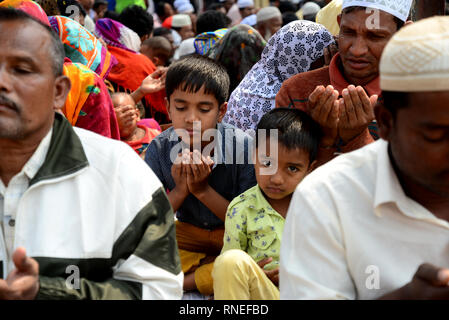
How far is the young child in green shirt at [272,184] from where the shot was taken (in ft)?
10.2

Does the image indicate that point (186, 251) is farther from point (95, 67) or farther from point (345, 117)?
point (95, 67)

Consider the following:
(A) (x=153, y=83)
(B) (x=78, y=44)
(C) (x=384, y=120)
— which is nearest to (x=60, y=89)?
(C) (x=384, y=120)

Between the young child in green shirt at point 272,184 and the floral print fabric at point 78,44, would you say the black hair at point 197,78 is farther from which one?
the floral print fabric at point 78,44

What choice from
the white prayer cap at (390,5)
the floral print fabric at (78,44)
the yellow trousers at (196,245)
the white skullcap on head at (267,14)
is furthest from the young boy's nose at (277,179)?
the white skullcap on head at (267,14)

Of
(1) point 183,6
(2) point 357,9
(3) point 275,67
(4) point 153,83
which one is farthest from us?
(1) point 183,6

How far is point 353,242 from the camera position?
1.89 m

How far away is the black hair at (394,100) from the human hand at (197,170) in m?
1.51

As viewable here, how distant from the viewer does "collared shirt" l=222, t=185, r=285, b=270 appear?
3084 millimetres

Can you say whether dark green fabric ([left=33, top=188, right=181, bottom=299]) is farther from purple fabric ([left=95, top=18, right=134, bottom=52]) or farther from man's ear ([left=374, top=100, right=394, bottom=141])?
purple fabric ([left=95, top=18, right=134, bottom=52])

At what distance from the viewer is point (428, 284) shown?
5.68 ft

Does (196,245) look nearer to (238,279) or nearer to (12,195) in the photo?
(238,279)

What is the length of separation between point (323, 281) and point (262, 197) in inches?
51.3

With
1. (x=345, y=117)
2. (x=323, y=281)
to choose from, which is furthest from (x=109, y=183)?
(x=345, y=117)

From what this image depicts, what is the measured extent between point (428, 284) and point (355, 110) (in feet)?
4.88
